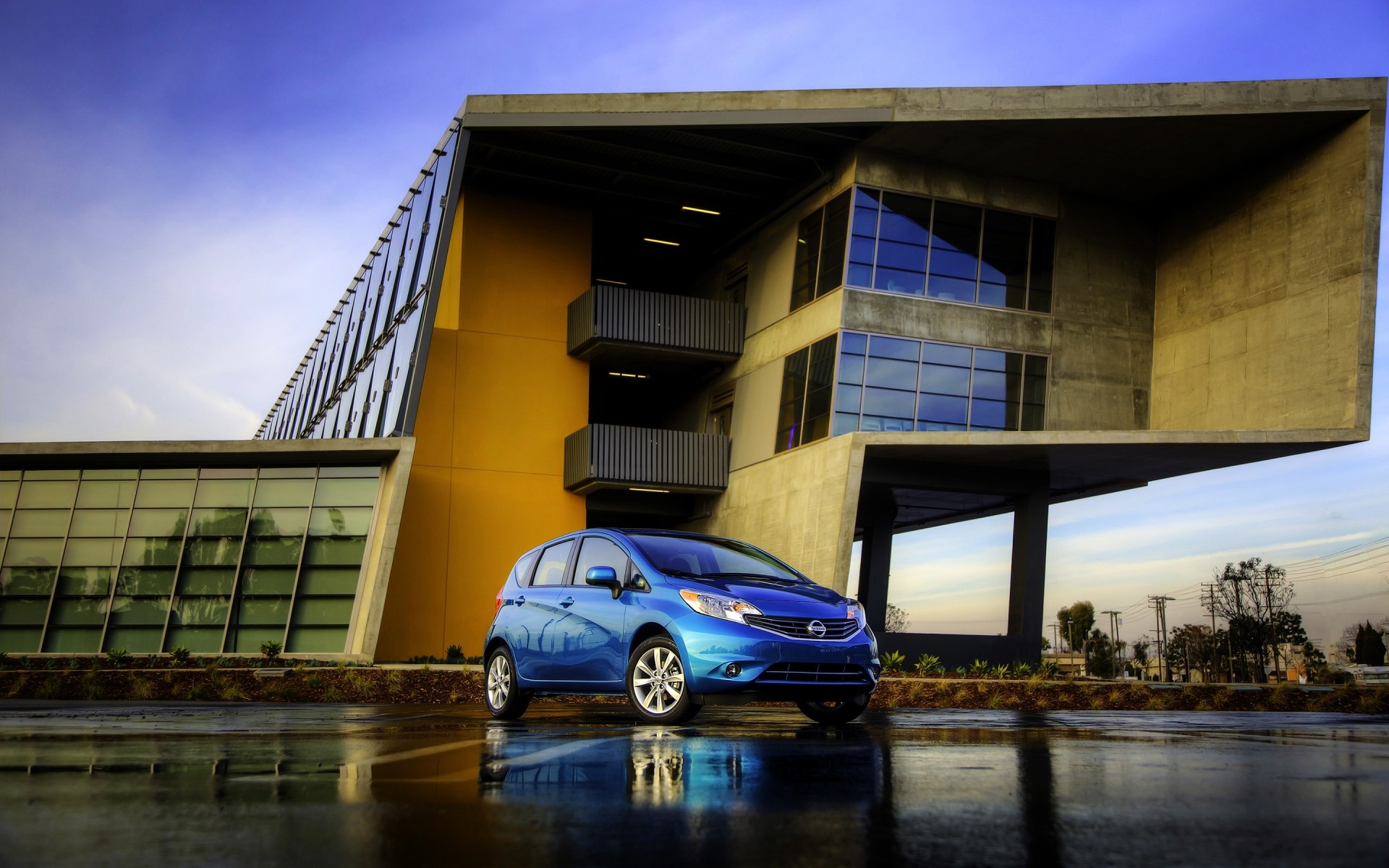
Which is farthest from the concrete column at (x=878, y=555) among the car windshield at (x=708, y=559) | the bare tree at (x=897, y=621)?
the car windshield at (x=708, y=559)

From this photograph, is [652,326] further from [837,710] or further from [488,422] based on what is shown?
[837,710]

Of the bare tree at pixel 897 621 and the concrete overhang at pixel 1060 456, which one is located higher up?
the concrete overhang at pixel 1060 456

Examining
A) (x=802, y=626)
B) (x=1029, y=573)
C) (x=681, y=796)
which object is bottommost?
(x=681, y=796)

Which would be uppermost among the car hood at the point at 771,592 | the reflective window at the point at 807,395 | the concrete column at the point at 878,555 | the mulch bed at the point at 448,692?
the reflective window at the point at 807,395

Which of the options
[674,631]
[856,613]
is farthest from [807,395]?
[674,631]

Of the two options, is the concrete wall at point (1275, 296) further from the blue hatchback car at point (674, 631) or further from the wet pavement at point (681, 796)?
the blue hatchback car at point (674, 631)

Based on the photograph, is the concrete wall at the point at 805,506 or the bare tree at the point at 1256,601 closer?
the concrete wall at the point at 805,506

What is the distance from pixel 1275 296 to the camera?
80.4 feet

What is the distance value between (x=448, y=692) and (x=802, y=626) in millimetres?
8064

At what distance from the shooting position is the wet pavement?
382 cm

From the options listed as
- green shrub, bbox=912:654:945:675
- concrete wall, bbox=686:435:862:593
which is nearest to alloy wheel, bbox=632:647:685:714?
green shrub, bbox=912:654:945:675

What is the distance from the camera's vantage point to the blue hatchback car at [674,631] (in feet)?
29.8

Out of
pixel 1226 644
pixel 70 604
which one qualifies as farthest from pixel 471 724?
pixel 1226 644

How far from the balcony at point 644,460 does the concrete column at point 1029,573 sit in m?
7.47
